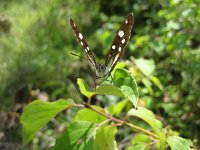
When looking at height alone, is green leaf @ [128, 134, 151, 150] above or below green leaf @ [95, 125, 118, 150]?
below

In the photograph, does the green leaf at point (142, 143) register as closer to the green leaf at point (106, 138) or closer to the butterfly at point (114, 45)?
the green leaf at point (106, 138)

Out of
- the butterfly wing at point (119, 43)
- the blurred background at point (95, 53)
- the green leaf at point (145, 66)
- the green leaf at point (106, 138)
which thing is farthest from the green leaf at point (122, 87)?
the green leaf at point (145, 66)

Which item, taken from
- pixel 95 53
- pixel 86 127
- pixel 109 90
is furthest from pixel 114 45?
pixel 95 53

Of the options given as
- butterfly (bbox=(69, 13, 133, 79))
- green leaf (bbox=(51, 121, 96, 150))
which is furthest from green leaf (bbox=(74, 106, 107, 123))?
butterfly (bbox=(69, 13, 133, 79))

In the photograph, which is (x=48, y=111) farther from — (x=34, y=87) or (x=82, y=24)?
(x=82, y=24)

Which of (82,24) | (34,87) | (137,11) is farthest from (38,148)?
(82,24)

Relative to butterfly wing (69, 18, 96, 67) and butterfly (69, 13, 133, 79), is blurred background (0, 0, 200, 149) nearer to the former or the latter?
butterfly (69, 13, 133, 79)

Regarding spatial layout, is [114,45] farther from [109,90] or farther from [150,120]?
[150,120]
